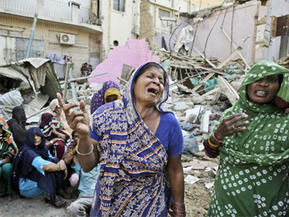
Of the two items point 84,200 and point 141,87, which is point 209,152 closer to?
point 141,87

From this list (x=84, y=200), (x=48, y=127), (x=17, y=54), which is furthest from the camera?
(x=17, y=54)

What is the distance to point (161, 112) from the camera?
4.79 ft

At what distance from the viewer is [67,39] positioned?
16.4m

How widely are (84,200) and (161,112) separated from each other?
1.78m

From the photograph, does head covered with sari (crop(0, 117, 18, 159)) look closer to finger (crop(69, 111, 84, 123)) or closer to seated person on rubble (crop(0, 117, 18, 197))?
seated person on rubble (crop(0, 117, 18, 197))

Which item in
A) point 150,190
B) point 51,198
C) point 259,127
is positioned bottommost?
point 51,198

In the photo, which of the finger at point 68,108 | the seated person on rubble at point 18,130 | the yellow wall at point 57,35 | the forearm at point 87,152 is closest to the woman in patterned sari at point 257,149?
the forearm at point 87,152

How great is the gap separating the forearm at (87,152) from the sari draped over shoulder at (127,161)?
0.05 m

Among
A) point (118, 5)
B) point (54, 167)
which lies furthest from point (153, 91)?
point (118, 5)

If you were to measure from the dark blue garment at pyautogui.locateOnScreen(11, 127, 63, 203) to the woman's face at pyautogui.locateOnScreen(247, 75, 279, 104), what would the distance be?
2565mm

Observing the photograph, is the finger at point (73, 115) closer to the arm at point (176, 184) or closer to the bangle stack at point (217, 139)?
the arm at point (176, 184)

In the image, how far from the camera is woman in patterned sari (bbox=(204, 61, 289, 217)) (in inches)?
53.6

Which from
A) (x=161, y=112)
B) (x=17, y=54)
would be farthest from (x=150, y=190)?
(x=17, y=54)

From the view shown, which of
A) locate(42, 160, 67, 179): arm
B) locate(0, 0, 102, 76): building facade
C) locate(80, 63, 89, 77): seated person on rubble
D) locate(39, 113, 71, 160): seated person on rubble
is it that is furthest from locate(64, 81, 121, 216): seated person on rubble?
locate(80, 63, 89, 77): seated person on rubble
